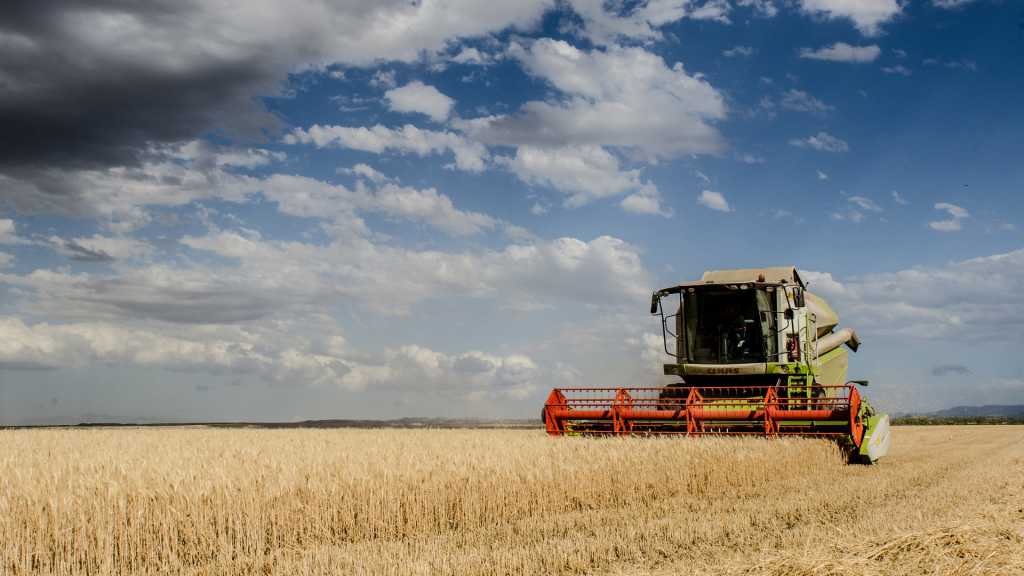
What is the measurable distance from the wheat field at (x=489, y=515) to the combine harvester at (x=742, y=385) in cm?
208

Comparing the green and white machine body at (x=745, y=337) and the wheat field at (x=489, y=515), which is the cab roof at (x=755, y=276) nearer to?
the green and white machine body at (x=745, y=337)

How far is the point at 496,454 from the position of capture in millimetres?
8742

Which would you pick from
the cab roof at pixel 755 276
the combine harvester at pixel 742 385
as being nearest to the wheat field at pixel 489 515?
the combine harvester at pixel 742 385

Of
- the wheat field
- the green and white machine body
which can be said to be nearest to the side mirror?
the green and white machine body

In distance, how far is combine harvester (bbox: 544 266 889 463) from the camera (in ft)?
39.8

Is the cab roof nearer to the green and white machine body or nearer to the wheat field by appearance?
the green and white machine body

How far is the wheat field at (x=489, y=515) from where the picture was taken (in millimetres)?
5316

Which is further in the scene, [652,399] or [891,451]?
[891,451]

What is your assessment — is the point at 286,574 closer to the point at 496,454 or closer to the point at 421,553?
the point at 421,553

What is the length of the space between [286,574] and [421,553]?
3.37ft

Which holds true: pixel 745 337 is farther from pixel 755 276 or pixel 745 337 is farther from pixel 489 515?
pixel 489 515

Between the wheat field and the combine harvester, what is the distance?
2079mm

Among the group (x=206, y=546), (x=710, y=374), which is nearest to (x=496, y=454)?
(x=206, y=546)

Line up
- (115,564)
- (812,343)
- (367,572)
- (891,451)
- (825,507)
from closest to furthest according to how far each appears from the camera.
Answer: (367,572) → (115,564) → (825,507) → (812,343) → (891,451)
